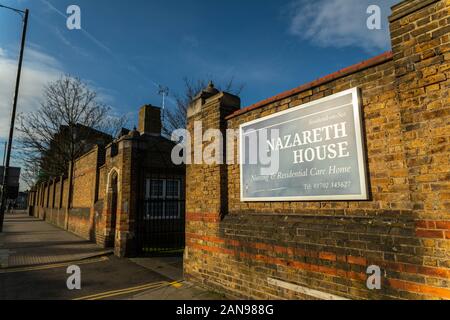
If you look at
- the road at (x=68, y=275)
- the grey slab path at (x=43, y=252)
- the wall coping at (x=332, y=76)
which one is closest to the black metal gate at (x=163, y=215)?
the grey slab path at (x=43, y=252)

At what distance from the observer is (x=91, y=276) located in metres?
7.23

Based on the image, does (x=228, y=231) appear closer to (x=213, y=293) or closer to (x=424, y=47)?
(x=213, y=293)

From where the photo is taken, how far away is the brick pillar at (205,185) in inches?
229

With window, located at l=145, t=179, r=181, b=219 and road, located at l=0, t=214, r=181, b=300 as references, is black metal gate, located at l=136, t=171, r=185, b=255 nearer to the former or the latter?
window, located at l=145, t=179, r=181, b=219

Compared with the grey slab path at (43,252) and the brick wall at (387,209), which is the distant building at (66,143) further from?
the brick wall at (387,209)

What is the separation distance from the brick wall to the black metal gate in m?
6.61

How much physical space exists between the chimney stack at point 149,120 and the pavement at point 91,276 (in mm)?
6763

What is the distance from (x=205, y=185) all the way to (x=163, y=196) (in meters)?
7.37

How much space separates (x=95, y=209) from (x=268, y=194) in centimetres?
1070

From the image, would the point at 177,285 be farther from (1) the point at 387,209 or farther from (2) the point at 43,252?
(2) the point at 43,252

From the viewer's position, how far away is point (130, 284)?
21.3 feet

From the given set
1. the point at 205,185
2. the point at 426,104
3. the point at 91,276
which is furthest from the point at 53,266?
the point at 426,104

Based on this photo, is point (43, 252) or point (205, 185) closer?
point (205, 185)

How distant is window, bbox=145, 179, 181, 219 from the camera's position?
12219 mm
